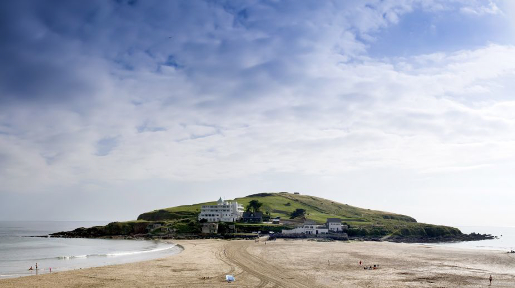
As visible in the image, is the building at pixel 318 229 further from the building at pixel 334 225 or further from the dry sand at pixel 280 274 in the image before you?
the dry sand at pixel 280 274

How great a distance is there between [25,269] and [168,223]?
3456 inches

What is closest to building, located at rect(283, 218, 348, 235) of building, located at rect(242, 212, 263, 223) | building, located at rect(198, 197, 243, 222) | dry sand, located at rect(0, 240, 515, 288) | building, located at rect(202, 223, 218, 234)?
building, located at rect(242, 212, 263, 223)

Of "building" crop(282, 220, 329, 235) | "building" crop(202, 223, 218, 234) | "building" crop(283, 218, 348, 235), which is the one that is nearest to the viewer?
"building" crop(282, 220, 329, 235)

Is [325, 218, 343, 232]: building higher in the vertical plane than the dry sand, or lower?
lower

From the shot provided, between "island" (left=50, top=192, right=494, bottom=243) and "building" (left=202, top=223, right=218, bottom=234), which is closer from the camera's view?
"island" (left=50, top=192, right=494, bottom=243)

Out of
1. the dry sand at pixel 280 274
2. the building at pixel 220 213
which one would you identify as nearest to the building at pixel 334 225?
the building at pixel 220 213

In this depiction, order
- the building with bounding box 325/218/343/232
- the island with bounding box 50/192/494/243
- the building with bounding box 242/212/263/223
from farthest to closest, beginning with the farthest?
the building with bounding box 242/212/263/223 → the building with bounding box 325/218/343/232 → the island with bounding box 50/192/494/243

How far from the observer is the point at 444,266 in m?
56.9

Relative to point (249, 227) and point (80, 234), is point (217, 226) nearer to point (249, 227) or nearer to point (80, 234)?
point (249, 227)

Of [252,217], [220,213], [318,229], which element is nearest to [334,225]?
[318,229]

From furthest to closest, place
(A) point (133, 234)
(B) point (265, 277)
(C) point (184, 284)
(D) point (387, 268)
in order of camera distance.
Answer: (A) point (133, 234)
(D) point (387, 268)
(B) point (265, 277)
(C) point (184, 284)

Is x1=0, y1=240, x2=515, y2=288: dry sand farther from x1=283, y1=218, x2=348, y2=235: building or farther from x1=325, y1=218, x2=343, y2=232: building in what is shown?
x1=325, y1=218, x2=343, y2=232: building

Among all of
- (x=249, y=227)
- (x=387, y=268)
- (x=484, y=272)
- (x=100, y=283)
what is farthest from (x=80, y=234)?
(x=484, y=272)

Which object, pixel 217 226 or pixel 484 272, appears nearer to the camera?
pixel 484 272
